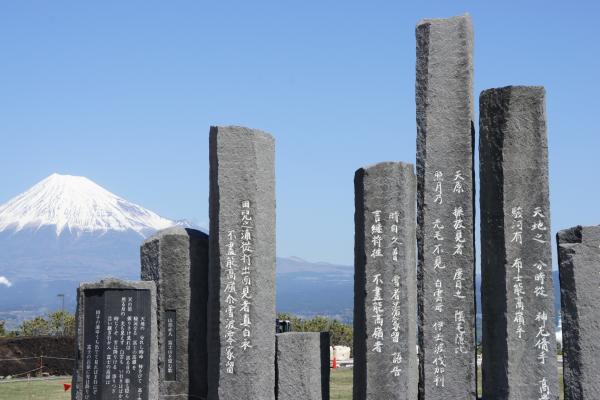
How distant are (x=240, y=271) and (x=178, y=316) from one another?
1.07 metres

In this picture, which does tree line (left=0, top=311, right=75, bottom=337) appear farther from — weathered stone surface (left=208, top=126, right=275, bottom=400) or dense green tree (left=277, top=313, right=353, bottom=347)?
weathered stone surface (left=208, top=126, right=275, bottom=400)

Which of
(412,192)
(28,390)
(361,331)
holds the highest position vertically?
(412,192)

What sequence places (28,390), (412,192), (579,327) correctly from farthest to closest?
1. (28,390)
2. (412,192)
3. (579,327)

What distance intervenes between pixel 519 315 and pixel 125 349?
4039 millimetres

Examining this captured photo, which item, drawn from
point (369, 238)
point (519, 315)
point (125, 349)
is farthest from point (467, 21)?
point (125, 349)

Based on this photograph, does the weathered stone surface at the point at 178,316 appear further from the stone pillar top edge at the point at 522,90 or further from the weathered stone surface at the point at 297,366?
the stone pillar top edge at the point at 522,90

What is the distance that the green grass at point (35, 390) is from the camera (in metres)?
14.6

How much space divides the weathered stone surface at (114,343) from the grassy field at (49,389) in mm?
5294

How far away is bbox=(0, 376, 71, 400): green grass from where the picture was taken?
14625 millimetres

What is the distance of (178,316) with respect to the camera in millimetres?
9875

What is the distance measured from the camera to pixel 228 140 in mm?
9406

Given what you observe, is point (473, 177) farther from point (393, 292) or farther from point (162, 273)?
point (162, 273)

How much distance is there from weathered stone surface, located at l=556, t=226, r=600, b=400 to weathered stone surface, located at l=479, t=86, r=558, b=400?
0.17m

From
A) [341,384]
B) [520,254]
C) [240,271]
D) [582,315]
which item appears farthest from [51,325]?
[582,315]
